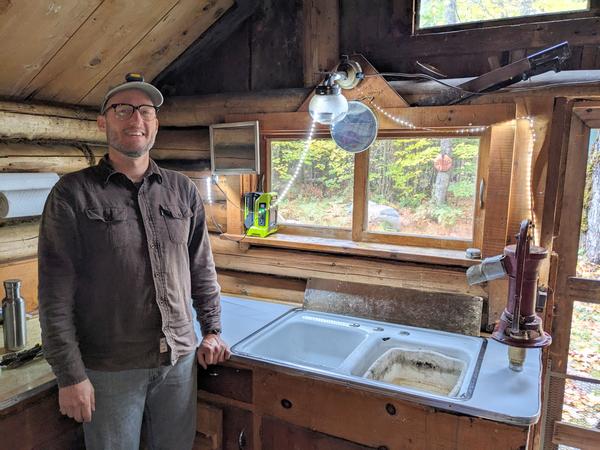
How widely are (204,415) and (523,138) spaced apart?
65.1 inches

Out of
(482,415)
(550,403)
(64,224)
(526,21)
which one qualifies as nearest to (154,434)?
(64,224)

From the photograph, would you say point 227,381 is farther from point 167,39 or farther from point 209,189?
point 167,39

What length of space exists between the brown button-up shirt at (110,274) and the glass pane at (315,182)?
36.3 inches

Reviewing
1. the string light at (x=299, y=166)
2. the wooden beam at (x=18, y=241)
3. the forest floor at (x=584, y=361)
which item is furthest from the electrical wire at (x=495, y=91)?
the wooden beam at (x=18, y=241)

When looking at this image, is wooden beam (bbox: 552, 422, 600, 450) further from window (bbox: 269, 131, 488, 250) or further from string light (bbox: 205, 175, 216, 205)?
string light (bbox: 205, 175, 216, 205)

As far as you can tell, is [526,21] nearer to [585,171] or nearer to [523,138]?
[523,138]

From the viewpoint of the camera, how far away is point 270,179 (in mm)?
2412

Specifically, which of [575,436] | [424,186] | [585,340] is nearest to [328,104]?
[424,186]

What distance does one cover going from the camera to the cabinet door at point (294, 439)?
152 centimetres

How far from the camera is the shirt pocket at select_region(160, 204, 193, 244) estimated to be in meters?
1.50

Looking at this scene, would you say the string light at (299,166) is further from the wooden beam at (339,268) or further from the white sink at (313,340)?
the white sink at (313,340)

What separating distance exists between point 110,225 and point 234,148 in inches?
42.4

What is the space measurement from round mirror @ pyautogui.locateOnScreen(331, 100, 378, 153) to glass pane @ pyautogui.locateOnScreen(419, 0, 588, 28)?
1.46 feet

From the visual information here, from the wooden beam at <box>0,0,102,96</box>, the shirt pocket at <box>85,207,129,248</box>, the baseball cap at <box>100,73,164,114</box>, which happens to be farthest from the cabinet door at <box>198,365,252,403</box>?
the wooden beam at <box>0,0,102,96</box>
